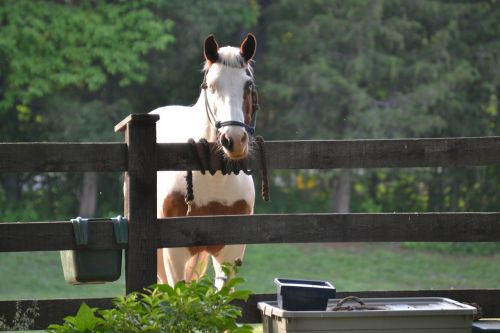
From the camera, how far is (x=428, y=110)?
24016 mm

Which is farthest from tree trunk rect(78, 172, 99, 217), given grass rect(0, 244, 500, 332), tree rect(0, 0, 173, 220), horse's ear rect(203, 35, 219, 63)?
horse's ear rect(203, 35, 219, 63)

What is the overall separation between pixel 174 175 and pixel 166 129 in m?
1.02

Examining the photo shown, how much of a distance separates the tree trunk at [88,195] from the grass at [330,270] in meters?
3.27

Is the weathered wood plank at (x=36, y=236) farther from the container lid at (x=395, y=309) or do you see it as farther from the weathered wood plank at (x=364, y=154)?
the container lid at (x=395, y=309)

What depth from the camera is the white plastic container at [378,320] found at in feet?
16.1

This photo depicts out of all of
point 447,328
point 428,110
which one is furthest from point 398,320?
point 428,110

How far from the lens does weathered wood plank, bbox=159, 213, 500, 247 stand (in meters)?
5.45

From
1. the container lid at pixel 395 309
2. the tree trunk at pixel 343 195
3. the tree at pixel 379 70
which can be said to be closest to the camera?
the container lid at pixel 395 309

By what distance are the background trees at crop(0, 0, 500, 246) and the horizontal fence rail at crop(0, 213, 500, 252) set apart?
54.8 feet

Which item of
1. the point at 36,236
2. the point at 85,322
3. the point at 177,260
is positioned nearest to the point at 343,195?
the point at 177,260

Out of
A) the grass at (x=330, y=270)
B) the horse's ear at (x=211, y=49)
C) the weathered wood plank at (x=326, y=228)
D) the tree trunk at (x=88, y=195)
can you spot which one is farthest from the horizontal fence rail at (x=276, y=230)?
the tree trunk at (x=88, y=195)

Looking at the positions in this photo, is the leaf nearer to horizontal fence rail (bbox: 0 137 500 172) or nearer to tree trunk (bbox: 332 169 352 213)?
horizontal fence rail (bbox: 0 137 500 172)

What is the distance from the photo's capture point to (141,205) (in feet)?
17.7

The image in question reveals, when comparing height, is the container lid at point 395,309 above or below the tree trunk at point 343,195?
below
